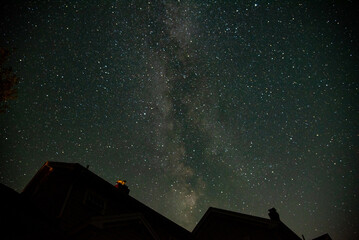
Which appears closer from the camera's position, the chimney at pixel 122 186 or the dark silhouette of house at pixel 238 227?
the dark silhouette of house at pixel 238 227

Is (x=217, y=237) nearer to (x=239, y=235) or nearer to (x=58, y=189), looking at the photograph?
(x=239, y=235)

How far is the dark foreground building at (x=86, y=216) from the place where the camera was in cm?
826

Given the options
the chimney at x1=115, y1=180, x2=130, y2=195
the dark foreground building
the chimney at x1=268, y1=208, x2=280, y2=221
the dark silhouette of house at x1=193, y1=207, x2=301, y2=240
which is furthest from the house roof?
the chimney at x1=268, y1=208, x2=280, y2=221

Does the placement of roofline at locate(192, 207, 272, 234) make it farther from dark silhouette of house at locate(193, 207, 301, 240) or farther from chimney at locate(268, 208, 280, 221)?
chimney at locate(268, 208, 280, 221)

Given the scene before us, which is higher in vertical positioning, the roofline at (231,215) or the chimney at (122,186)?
the chimney at (122,186)

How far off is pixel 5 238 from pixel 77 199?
3.09 m

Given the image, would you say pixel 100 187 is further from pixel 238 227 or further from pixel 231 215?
pixel 238 227

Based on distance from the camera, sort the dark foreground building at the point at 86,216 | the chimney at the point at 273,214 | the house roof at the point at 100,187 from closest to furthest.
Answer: the dark foreground building at the point at 86,216 < the house roof at the point at 100,187 < the chimney at the point at 273,214

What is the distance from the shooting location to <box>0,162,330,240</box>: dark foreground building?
8.26 meters

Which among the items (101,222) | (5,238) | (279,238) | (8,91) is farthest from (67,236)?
(8,91)

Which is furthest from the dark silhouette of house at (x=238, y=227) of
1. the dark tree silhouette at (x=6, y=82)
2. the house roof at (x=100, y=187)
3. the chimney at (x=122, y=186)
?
the dark tree silhouette at (x=6, y=82)

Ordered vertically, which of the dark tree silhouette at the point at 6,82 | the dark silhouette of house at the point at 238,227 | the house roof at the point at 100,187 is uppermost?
the dark tree silhouette at the point at 6,82

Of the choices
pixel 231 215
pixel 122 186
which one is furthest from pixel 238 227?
pixel 122 186

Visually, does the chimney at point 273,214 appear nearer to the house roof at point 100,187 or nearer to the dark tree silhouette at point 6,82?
the house roof at point 100,187
